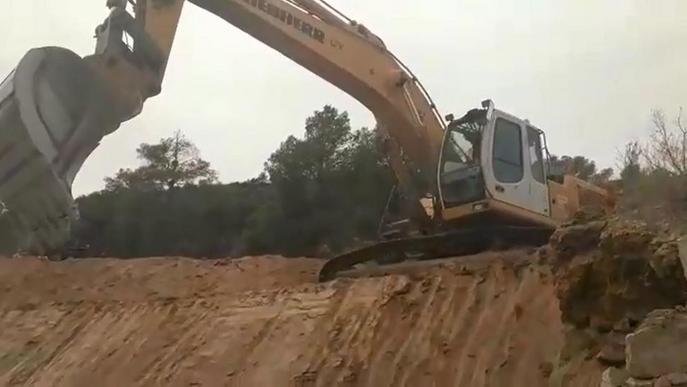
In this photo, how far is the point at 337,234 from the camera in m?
24.7

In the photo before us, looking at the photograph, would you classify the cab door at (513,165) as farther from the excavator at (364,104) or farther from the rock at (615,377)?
the rock at (615,377)

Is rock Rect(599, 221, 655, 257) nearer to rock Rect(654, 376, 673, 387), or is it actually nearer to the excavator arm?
rock Rect(654, 376, 673, 387)

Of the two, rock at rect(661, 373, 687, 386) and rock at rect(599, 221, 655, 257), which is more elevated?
rock at rect(599, 221, 655, 257)

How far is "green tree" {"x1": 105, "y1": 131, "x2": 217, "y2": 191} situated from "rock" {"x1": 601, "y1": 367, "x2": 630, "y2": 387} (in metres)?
29.0

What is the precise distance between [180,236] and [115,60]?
16.8m

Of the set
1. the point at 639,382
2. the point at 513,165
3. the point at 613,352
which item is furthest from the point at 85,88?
the point at 639,382

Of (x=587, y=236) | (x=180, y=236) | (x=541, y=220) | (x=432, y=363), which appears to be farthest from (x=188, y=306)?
(x=180, y=236)

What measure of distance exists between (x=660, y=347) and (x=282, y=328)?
638cm

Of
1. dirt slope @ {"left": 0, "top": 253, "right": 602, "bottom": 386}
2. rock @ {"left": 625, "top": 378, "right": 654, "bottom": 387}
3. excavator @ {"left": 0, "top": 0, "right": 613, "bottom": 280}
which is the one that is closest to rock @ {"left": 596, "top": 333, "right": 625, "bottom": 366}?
rock @ {"left": 625, "top": 378, "right": 654, "bottom": 387}

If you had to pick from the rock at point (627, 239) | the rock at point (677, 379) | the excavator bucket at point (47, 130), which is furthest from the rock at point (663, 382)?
the excavator bucket at point (47, 130)

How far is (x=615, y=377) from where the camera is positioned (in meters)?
5.16

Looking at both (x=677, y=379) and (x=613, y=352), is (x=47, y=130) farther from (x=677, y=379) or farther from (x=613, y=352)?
(x=677, y=379)

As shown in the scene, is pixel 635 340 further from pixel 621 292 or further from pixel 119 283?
pixel 119 283

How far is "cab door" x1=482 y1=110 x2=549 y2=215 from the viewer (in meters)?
12.2
